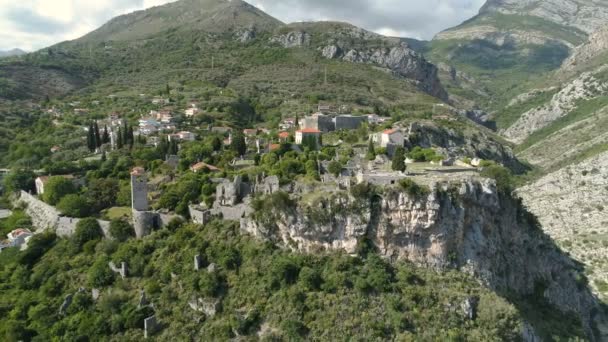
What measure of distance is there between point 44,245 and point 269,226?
20921mm

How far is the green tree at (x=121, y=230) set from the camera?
33531mm

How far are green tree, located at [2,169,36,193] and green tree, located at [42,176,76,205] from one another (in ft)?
23.0

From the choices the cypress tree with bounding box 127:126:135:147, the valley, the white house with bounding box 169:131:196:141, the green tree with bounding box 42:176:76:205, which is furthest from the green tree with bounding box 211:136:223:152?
the green tree with bounding box 42:176:76:205

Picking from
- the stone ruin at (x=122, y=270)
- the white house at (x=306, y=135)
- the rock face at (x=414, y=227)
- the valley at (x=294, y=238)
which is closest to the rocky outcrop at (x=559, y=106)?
the valley at (x=294, y=238)

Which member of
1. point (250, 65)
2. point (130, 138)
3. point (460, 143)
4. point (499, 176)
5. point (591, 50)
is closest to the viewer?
point (499, 176)

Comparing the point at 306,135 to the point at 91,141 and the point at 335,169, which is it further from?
the point at 91,141

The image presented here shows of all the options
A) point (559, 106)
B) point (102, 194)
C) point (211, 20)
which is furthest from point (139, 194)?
point (211, 20)

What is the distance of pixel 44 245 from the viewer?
35.8 metres

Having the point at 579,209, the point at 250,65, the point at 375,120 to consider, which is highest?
the point at 250,65

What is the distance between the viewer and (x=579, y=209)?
54750 mm

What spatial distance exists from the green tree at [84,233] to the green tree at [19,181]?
17.2 metres

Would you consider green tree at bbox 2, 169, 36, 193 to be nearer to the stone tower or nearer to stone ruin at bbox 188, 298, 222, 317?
the stone tower

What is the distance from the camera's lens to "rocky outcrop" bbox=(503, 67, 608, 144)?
111m

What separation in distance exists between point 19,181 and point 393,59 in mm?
108768
